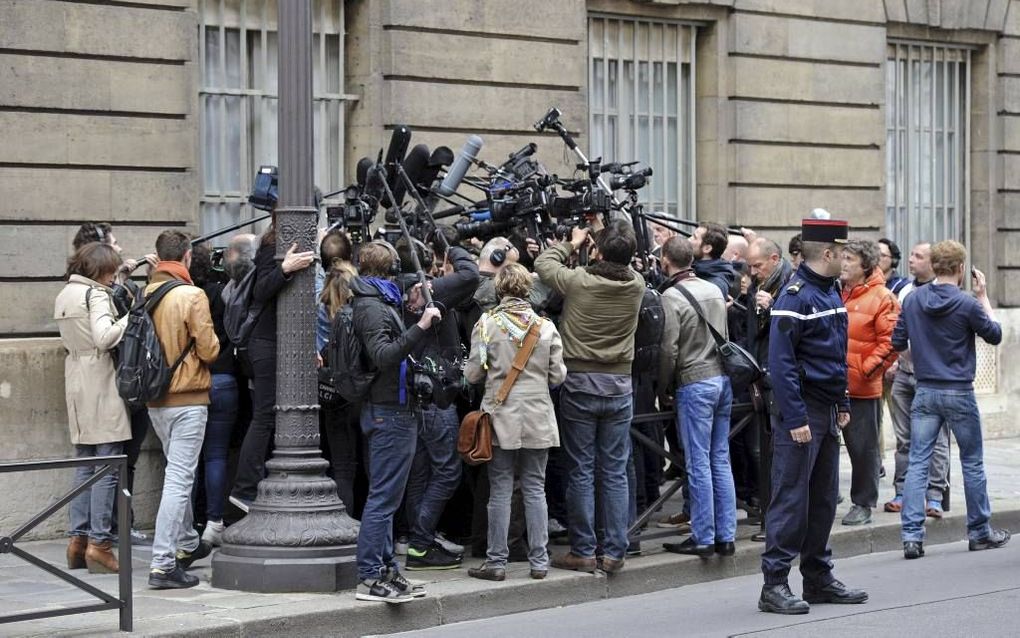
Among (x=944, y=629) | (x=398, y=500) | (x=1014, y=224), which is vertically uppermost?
(x=1014, y=224)

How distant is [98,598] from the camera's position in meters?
7.79

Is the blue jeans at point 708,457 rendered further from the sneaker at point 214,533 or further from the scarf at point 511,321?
the sneaker at point 214,533

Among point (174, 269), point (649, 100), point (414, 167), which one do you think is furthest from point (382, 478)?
point (649, 100)

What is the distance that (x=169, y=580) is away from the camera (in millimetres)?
8945

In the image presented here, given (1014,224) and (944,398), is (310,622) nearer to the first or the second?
(944,398)

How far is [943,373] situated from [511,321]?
2939 millimetres

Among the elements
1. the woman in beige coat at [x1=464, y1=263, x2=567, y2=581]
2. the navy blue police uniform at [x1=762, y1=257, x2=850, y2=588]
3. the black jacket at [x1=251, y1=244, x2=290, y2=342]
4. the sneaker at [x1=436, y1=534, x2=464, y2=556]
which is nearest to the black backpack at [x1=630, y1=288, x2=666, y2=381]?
the woman in beige coat at [x1=464, y1=263, x2=567, y2=581]

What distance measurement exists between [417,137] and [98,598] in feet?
20.0

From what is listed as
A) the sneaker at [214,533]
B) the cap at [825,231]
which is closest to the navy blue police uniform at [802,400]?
the cap at [825,231]

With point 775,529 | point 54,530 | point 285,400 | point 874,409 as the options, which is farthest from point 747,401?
point 54,530

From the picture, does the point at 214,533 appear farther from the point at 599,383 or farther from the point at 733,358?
the point at 733,358

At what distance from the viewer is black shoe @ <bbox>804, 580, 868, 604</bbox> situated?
8.81 metres

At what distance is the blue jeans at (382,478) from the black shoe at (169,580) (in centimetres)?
97

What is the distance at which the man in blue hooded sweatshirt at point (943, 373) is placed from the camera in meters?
10.4
